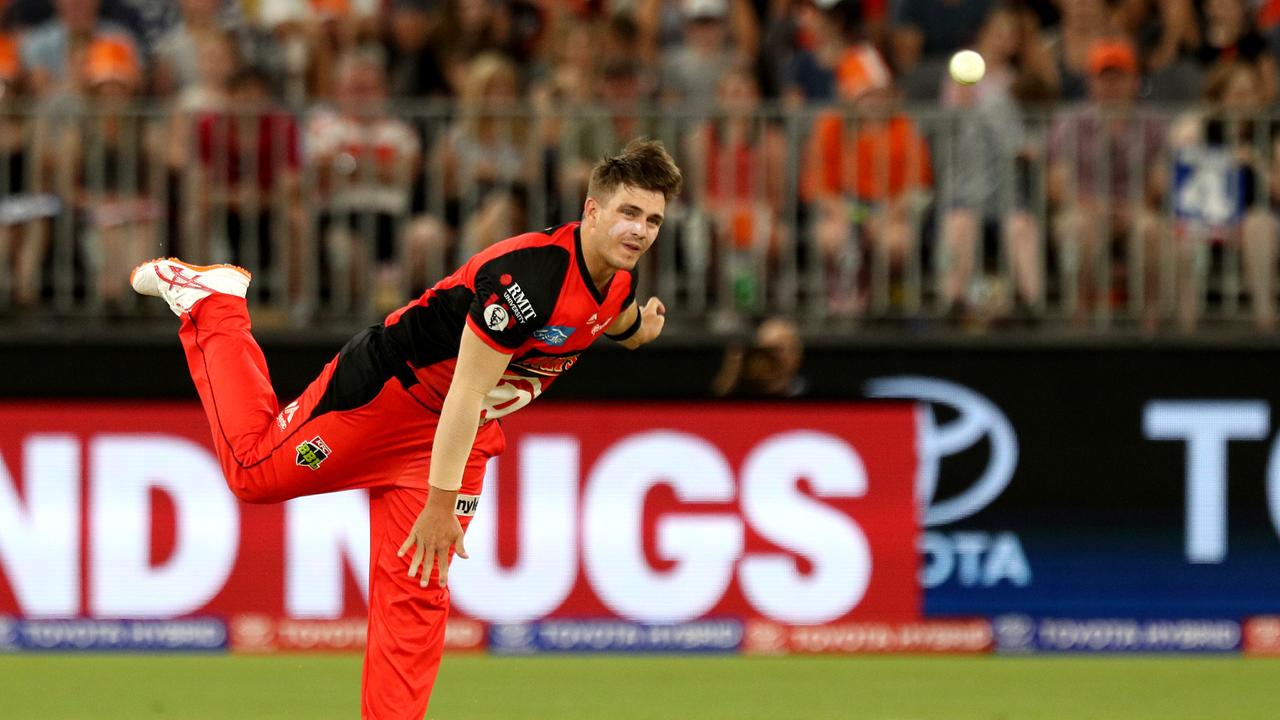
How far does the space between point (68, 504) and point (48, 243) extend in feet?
6.06

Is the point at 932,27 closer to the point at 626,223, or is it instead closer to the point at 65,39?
the point at 65,39

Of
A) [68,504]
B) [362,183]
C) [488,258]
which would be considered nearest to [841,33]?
[362,183]

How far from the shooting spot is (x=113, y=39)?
14.8 meters

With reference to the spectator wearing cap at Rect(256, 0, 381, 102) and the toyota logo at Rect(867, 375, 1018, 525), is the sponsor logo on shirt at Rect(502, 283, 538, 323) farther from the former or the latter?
the spectator wearing cap at Rect(256, 0, 381, 102)

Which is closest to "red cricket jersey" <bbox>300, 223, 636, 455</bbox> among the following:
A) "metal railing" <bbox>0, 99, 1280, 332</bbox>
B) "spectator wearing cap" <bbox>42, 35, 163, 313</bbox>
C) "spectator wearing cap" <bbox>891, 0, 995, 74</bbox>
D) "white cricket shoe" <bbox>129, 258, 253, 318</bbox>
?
"white cricket shoe" <bbox>129, 258, 253, 318</bbox>

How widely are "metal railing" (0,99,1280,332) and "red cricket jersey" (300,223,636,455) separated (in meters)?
5.37

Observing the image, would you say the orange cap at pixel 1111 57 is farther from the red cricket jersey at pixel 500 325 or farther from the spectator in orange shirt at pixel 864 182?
→ the red cricket jersey at pixel 500 325

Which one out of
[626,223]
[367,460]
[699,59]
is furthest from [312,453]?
[699,59]

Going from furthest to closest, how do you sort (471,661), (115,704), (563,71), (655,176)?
1. (563,71)
2. (471,661)
3. (115,704)
4. (655,176)

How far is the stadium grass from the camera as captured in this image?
10.8 meters

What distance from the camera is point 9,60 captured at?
1498 cm

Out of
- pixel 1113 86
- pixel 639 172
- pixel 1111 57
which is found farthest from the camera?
pixel 1111 57

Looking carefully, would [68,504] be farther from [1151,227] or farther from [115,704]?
[1151,227]

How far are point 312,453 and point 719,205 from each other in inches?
229
